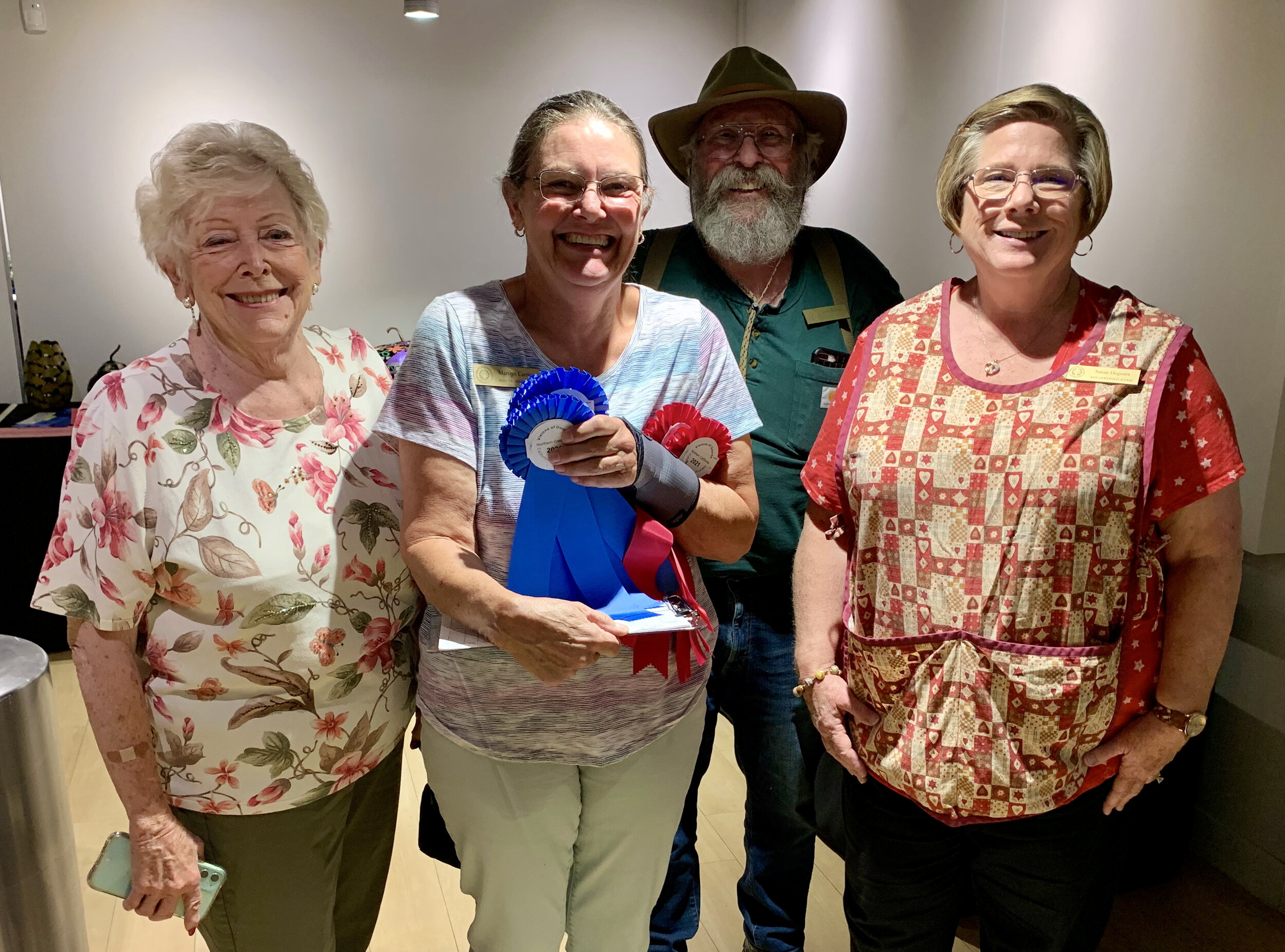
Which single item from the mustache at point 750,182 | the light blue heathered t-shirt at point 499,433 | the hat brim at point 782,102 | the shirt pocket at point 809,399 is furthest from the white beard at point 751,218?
the light blue heathered t-shirt at point 499,433

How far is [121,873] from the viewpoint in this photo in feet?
4.80

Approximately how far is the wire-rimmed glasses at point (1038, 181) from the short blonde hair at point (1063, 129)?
25mm

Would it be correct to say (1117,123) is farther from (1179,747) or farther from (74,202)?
(74,202)

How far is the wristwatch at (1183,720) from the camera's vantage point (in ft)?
4.81

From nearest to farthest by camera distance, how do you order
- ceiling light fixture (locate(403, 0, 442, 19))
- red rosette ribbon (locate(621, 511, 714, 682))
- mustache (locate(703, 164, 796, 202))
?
red rosette ribbon (locate(621, 511, 714, 682)) < mustache (locate(703, 164, 796, 202)) < ceiling light fixture (locate(403, 0, 442, 19))

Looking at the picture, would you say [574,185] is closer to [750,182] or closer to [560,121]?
[560,121]

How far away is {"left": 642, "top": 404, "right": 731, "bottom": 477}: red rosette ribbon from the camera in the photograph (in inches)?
55.7

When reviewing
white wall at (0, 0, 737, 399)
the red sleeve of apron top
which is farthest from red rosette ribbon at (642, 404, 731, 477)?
white wall at (0, 0, 737, 399)

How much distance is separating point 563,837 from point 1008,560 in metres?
0.82

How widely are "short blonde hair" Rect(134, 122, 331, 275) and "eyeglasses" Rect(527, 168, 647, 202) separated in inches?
16.7

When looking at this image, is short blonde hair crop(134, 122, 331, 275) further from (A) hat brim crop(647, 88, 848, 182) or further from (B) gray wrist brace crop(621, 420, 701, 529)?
(A) hat brim crop(647, 88, 848, 182)

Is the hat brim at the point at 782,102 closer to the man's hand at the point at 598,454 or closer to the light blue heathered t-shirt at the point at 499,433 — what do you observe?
the light blue heathered t-shirt at the point at 499,433

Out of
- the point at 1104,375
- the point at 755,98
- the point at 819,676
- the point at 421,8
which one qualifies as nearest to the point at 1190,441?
the point at 1104,375

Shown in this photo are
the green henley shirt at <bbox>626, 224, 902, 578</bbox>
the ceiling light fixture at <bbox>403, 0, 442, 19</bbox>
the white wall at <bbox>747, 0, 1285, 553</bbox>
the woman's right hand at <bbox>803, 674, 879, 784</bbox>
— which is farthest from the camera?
the ceiling light fixture at <bbox>403, 0, 442, 19</bbox>
